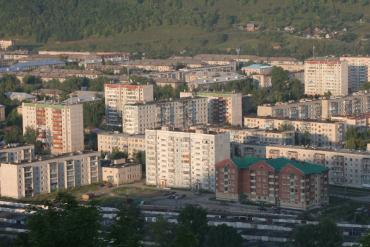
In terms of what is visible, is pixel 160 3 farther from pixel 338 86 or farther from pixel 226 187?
pixel 226 187

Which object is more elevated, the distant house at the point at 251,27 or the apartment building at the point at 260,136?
the distant house at the point at 251,27

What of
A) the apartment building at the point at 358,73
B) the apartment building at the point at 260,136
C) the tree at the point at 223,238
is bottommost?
the tree at the point at 223,238

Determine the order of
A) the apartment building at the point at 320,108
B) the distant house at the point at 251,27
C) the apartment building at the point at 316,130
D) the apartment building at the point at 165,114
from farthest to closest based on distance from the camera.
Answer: the distant house at the point at 251,27 → the apartment building at the point at 320,108 → the apartment building at the point at 165,114 → the apartment building at the point at 316,130

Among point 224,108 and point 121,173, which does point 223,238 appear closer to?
point 121,173

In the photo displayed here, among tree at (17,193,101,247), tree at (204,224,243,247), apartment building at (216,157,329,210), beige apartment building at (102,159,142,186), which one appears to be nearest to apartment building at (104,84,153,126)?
beige apartment building at (102,159,142,186)

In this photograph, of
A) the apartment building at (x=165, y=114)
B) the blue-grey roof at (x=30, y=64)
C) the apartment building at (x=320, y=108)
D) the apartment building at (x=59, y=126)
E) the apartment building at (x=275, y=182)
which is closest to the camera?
the apartment building at (x=275, y=182)

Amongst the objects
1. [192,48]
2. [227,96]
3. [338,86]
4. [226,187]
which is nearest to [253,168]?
[226,187]

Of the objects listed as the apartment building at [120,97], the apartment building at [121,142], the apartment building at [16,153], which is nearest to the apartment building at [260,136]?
the apartment building at [121,142]

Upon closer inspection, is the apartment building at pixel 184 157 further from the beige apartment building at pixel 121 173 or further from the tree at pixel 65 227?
the tree at pixel 65 227
